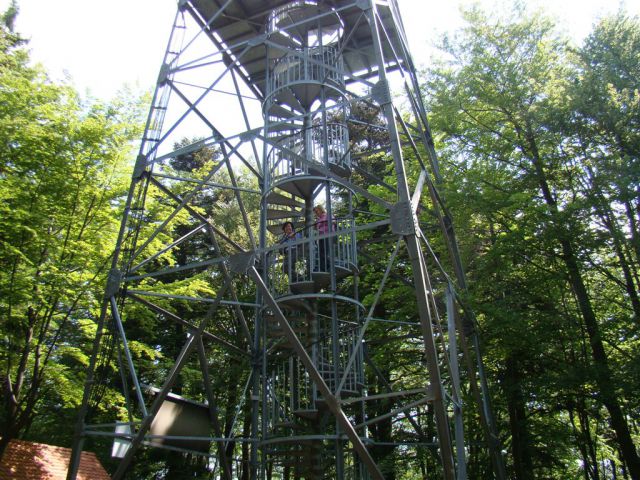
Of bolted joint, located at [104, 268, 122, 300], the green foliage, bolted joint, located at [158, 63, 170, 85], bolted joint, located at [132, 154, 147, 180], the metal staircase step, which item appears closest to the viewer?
bolted joint, located at [104, 268, 122, 300]

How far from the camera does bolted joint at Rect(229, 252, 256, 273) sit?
26.2 ft

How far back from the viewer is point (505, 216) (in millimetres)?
13008

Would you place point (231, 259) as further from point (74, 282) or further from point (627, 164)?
point (627, 164)

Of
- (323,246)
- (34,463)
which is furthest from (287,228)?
(34,463)

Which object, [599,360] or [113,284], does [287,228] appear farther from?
[599,360]

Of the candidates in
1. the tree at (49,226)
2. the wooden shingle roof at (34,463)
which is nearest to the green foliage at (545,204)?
the tree at (49,226)

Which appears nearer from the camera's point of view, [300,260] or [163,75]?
[163,75]

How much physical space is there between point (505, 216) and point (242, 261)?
7.44m

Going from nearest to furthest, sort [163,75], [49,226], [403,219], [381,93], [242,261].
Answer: [403,219] < [381,93] < [242,261] < [163,75] < [49,226]

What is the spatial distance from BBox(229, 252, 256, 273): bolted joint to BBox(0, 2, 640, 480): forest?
4.53 metres

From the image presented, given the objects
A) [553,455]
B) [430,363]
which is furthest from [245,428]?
[430,363]

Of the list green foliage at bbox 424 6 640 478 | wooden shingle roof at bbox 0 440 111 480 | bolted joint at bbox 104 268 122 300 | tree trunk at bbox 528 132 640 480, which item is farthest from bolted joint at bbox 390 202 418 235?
wooden shingle roof at bbox 0 440 111 480

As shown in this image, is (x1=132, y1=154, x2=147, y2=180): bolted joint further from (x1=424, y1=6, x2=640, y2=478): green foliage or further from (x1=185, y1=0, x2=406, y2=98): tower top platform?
(x1=424, y1=6, x2=640, y2=478): green foliage

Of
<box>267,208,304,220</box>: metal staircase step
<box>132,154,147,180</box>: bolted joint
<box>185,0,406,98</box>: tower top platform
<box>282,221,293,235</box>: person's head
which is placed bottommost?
<box>282,221,293,235</box>: person's head
